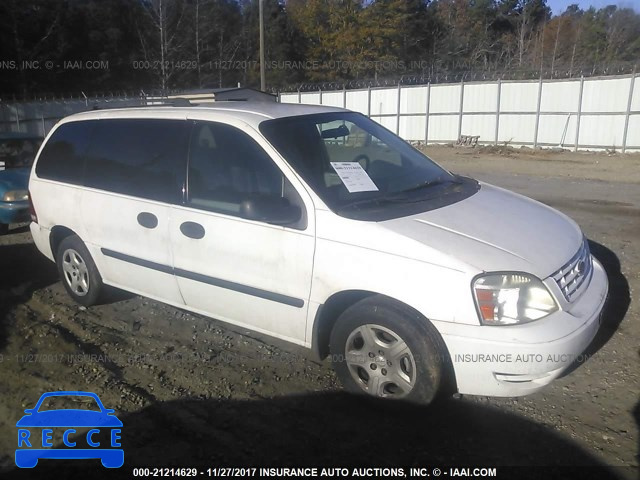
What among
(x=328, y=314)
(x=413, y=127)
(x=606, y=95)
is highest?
(x=606, y=95)

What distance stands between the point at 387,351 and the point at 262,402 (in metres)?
0.90

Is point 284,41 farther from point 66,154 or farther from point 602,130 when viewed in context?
point 66,154

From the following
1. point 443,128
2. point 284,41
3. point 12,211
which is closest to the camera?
point 12,211

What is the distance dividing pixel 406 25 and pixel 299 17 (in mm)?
9095

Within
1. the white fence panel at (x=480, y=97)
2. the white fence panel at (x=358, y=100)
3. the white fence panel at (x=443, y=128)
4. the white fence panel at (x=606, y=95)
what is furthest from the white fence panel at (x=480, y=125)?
the white fence panel at (x=358, y=100)

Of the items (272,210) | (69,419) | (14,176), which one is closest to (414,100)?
(14,176)

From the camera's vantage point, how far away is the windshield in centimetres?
378

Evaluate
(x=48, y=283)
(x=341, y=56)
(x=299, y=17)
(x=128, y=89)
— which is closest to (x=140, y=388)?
(x=48, y=283)

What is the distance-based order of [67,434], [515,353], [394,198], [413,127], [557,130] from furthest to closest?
1. [413,127]
2. [557,130]
3. [394,198]
4. [67,434]
5. [515,353]

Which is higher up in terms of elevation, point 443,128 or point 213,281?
point 213,281

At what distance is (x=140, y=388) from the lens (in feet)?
12.7

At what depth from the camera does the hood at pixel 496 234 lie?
10.6 feet

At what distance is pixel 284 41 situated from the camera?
156 feet

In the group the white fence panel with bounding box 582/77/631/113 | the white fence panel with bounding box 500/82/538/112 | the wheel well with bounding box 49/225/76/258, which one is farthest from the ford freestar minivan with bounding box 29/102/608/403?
the white fence panel with bounding box 500/82/538/112
